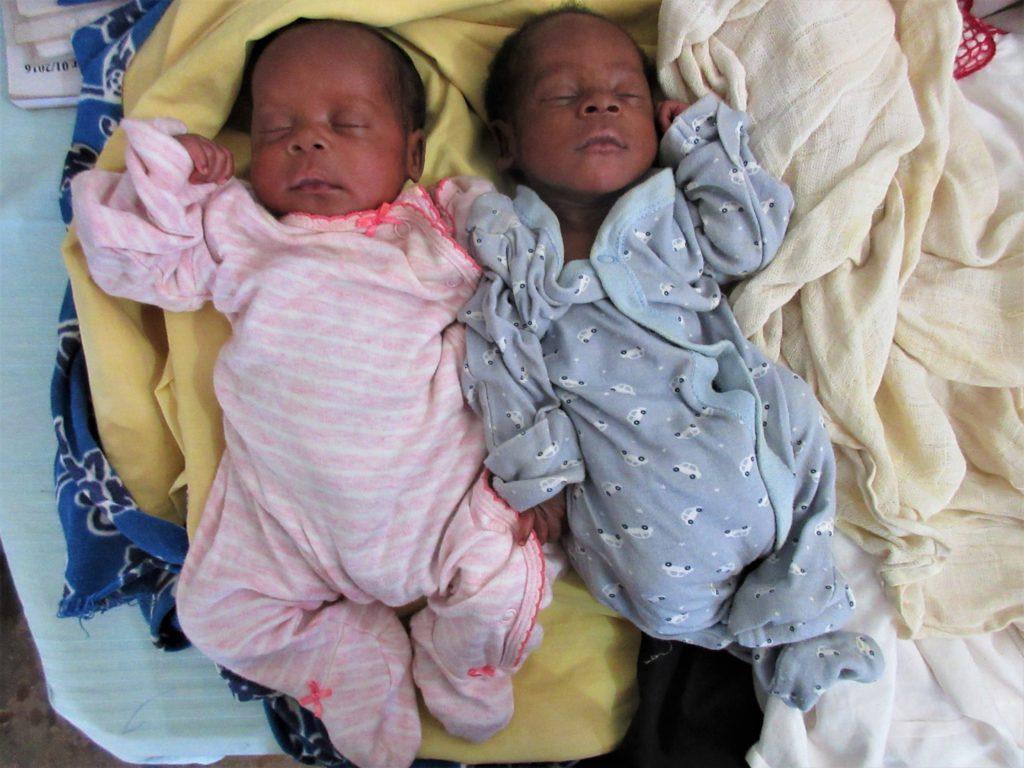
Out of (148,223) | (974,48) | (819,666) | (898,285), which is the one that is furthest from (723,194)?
(148,223)

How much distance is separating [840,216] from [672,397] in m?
0.32

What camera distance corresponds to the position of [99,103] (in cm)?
115

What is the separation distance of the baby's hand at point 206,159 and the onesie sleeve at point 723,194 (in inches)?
23.8

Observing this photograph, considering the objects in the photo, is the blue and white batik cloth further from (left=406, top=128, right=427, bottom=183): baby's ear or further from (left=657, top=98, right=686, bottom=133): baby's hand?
(left=657, top=98, right=686, bottom=133): baby's hand

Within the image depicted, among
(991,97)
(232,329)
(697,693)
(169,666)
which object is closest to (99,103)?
(232,329)

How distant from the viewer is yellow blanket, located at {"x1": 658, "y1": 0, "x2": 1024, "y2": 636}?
102cm

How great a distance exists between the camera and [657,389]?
3.22 ft

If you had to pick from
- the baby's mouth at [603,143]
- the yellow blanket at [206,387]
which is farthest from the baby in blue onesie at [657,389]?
the yellow blanket at [206,387]

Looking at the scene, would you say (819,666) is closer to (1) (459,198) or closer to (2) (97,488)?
(1) (459,198)

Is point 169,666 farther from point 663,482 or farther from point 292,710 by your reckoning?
point 663,482

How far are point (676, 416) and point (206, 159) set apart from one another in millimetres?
703

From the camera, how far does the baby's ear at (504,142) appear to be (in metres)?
1.17

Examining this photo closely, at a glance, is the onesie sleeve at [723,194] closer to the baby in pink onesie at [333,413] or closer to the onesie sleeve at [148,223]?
the baby in pink onesie at [333,413]

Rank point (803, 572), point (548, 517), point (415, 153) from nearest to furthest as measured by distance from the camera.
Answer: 1. point (803, 572)
2. point (548, 517)
3. point (415, 153)
